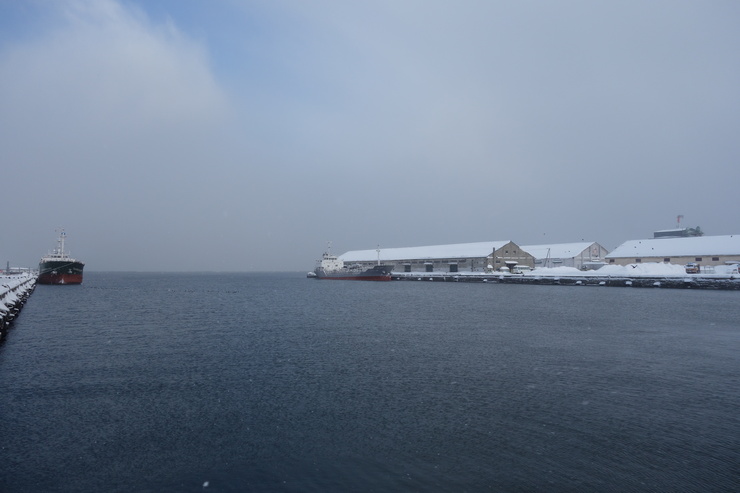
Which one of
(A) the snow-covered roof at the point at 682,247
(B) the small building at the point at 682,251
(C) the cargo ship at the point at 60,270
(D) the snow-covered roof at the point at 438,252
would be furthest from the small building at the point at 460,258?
(C) the cargo ship at the point at 60,270

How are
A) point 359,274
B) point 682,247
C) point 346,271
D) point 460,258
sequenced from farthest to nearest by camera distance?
point 346,271, point 359,274, point 460,258, point 682,247

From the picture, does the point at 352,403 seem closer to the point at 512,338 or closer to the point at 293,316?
the point at 512,338

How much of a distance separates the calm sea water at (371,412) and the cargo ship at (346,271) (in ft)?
248

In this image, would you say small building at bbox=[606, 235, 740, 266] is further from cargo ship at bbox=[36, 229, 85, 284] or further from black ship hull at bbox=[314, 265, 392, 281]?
cargo ship at bbox=[36, 229, 85, 284]

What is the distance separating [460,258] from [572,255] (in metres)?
22.3

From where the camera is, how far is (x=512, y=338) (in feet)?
77.8

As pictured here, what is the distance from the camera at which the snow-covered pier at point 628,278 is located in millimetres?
61781

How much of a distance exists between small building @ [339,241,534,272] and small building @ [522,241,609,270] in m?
5.52

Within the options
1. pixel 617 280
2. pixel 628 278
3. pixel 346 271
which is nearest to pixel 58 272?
pixel 346 271

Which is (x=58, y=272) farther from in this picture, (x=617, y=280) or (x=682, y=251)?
(x=682, y=251)

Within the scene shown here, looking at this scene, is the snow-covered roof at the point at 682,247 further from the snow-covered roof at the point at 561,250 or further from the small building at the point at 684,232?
the small building at the point at 684,232

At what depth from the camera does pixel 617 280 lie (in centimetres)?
6831

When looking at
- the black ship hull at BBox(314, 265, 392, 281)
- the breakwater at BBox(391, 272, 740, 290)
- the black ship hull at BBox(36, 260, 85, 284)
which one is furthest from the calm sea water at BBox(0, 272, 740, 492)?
the black ship hull at BBox(314, 265, 392, 281)

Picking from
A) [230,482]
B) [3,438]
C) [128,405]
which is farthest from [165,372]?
[230,482]
